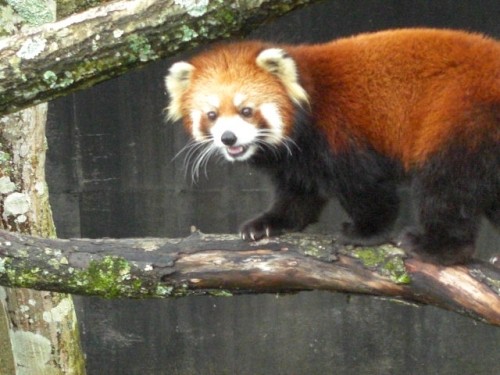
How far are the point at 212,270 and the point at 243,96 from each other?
2.98ft

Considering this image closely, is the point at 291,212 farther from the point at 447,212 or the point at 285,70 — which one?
the point at 447,212

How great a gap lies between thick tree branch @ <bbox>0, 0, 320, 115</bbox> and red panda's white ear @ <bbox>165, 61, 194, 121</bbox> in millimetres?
1290

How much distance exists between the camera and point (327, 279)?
3193mm

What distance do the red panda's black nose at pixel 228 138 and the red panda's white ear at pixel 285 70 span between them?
32cm

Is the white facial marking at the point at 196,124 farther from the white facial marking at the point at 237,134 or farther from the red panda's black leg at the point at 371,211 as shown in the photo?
the red panda's black leg at the point at 371,211

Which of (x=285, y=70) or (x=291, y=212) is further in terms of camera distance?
(x=291, y=212)

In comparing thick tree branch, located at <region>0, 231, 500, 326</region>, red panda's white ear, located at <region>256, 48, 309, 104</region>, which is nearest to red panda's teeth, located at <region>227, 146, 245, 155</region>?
red panda's white ear, located at <region>256, 48, 309, 104</region>

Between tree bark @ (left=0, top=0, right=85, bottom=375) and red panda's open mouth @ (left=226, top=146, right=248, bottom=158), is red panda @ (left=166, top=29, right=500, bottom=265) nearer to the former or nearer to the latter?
red panda's open mouth @ (left=226, top=146, right=248, bottom=158)

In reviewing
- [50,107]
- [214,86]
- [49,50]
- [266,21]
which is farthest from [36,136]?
[266,21]

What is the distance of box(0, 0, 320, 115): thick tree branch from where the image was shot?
7.74 feet

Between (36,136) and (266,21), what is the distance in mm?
2298

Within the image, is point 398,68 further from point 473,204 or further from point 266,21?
point 266,21

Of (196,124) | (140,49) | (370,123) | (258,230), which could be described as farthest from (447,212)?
(140,49)

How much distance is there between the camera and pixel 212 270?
321 cm
